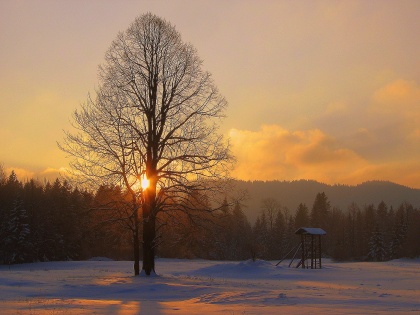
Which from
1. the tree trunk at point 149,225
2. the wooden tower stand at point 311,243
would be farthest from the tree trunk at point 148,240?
the wooden tower stand at point 311,243

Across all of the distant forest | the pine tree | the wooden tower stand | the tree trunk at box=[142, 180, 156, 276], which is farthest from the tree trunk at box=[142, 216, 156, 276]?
the pine tree

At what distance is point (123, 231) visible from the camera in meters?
24.6

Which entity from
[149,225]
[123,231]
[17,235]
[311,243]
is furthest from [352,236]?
[149,225]

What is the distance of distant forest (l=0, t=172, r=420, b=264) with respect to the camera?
78.5 feet

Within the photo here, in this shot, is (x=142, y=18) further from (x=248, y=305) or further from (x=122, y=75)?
(x=248, y=305)

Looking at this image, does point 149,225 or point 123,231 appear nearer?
point 149,225

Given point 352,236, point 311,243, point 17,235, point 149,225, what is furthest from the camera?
point 352,236

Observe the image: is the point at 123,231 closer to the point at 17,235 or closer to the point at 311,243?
the point at 311,243

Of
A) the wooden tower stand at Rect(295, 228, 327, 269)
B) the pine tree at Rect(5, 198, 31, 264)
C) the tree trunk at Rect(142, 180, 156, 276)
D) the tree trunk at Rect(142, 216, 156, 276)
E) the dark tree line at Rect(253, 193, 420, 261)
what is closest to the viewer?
the tree trunk at Rect(142, 180, 156, 276)

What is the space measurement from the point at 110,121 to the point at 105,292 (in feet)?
26.0

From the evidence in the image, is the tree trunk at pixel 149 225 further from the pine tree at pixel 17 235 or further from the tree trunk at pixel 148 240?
the pine tree at pixel 17 235

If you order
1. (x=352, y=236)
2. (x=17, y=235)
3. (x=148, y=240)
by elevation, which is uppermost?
(x=148, y=240)

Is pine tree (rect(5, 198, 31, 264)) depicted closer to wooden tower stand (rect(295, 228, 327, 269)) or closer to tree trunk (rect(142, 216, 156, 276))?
wooden tower stand (rect(295, 228, 327, 269))

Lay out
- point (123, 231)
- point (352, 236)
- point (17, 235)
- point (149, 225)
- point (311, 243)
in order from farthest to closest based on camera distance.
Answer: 1. point (352, 236)
2. point (17, 235)
3. point (311, 243)
4. point (123, 231)
5. point (149, 225)
